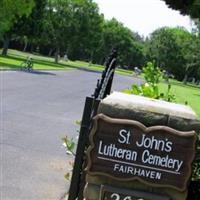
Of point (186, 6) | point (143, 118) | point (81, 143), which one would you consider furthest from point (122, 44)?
point (143, 118)

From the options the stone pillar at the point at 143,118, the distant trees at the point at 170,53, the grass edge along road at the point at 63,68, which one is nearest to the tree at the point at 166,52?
the distant trees at the point at 170,53

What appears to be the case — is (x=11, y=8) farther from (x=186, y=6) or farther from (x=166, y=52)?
(x=166, y=52)

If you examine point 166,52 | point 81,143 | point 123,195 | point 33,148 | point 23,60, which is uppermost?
point 81,143

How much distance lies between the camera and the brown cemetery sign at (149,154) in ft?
11.0

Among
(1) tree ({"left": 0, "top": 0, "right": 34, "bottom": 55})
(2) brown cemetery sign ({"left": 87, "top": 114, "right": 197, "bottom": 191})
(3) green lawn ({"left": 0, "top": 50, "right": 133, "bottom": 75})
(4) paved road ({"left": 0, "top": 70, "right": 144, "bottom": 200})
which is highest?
(1) tree ({"left": 0, "top": 0, "right": 34, "bottom": 55})

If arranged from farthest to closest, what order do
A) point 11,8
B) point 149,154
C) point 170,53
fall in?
point 170,53
point 11,8
point 149,154

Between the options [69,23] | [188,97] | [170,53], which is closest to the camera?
[188,97]

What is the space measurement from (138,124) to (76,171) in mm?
603

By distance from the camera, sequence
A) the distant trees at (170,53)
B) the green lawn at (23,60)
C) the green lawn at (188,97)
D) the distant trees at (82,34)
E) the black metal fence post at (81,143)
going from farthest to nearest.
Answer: the distant trees at (170,53) < the distant trees at (82,34) < the green lawn at (23,60) < the green lawn at (188,97) < the black metal fence post at (81,143)

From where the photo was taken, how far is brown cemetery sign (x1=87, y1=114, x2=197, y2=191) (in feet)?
11.0

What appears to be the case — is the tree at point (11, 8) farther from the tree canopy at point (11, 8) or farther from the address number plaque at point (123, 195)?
the address number plaque at point (123, 195)

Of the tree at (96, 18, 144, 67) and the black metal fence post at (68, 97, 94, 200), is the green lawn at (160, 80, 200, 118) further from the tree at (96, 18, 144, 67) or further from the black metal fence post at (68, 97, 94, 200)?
the tree at (96, 18, 144, 67)

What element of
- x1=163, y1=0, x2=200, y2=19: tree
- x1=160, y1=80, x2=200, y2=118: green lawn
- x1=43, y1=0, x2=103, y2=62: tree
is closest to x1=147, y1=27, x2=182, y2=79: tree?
x1=43, y1=0, x2=103, y2=62: tree

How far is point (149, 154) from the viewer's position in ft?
11.0
